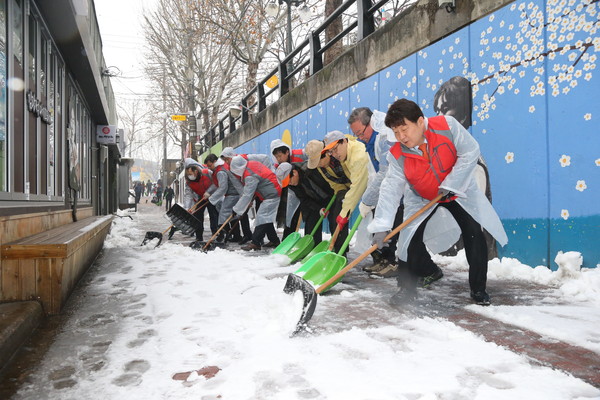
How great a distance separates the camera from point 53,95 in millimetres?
5938

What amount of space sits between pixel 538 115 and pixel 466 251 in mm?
1711

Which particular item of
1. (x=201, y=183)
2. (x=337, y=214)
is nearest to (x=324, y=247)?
(x=337, y=214)

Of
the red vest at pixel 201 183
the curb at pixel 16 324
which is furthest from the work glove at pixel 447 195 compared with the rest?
the red vest at pixel 201 183

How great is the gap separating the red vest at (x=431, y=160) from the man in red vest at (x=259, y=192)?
12.3 ft

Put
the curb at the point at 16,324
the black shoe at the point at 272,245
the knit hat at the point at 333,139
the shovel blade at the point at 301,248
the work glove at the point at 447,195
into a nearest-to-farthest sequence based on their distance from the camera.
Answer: the curb at the point at 16,324
the work glove at the point at 447,195
the knit hat at the point at 333,139
the shovel blade at the point at 301,248
the black shoe at the point at 272,245

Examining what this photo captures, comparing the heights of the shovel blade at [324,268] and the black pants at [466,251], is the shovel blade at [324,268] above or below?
below

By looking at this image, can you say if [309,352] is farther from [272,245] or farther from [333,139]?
[272,245]

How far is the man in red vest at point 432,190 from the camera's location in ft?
9.80

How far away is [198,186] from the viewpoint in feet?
27.8

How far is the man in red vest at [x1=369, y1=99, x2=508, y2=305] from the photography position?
2.99 metres

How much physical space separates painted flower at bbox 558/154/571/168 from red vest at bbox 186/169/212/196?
20.4ft

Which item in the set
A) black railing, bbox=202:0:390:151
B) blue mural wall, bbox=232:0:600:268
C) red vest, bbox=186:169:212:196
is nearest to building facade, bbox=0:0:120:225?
red vest, bbox=186:169:212:196

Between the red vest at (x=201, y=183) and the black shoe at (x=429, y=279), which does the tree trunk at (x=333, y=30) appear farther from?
the black shoe at (x=429, y=279)

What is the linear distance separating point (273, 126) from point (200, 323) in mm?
9187
